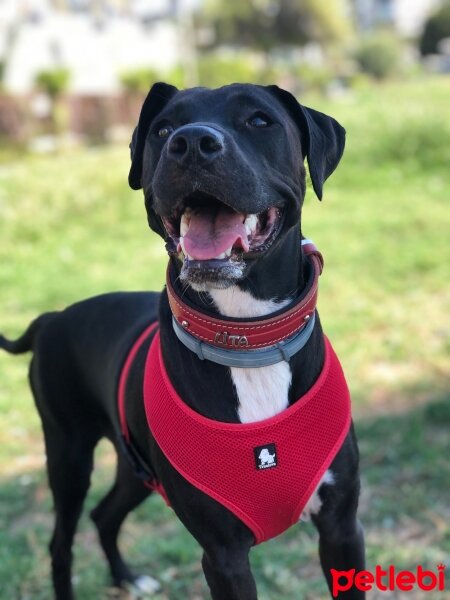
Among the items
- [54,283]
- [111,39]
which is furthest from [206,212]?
[111,39]

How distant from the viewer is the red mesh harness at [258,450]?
2107 millimetres

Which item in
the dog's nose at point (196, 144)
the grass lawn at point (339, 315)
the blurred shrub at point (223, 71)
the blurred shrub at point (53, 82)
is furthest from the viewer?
the blurred shrub at point (223, 71)

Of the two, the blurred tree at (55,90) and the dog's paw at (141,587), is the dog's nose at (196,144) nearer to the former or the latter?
the dog's paw at (141,587)

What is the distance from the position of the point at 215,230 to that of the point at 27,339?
1.44 metres

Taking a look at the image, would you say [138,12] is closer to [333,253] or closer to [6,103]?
[6,103]

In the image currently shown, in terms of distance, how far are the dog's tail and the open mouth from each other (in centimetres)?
118

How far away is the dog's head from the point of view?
191cm

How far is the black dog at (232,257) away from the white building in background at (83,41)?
25.7 meters

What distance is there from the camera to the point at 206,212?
6.81 ft

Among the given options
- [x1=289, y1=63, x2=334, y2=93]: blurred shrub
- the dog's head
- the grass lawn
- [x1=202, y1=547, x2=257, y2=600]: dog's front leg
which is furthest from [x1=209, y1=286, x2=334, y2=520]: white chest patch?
[x1=289, y1=63, x2=334, y2=93]: blurred shrub

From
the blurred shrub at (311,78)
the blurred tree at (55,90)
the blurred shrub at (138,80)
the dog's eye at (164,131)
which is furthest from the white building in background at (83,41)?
the dog's eye at (164,131)

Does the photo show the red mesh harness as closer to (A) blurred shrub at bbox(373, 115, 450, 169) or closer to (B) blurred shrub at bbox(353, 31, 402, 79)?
(A) blurred shrub at bbox(373, 115, 450, 169)

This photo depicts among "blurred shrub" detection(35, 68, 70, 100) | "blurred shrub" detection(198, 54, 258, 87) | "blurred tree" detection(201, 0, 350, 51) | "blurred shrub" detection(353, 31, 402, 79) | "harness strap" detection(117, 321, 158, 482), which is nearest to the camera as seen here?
"harness strap" detection(117, 321, 158, 482)

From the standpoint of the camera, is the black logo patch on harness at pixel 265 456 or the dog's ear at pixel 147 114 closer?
the black logo patch on harness at pixel 265 456
